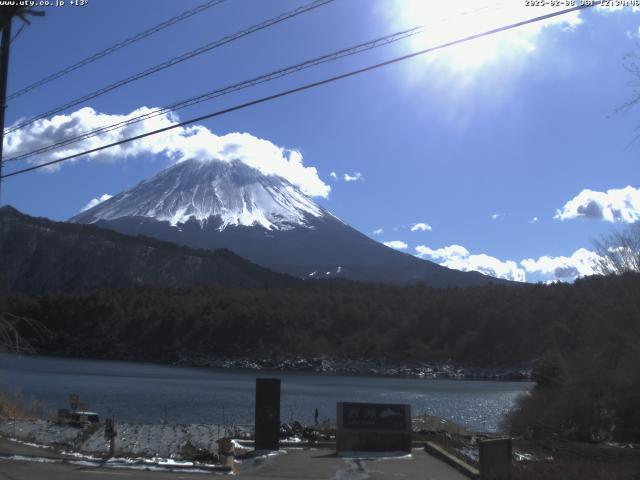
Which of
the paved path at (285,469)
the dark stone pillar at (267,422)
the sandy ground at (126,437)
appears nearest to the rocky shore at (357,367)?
the sandy ground at (126,437)

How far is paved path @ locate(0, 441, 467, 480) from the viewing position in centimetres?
1376

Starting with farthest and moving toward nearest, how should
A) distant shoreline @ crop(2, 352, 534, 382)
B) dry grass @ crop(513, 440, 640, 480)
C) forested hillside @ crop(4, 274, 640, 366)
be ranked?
forested hillside @ crop(4, 274, 640, 366)
distant shoreline @ crop(2, 352, 534, 382)
dry grass @ crop(513, 440, 640, 480)

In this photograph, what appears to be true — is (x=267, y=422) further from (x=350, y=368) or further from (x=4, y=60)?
(x=350, y=368)

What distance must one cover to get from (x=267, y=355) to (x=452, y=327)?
38.4 metres

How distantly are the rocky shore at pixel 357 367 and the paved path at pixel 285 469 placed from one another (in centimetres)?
11572

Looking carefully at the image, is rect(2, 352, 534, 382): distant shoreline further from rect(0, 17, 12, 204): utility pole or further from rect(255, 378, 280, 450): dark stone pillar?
rect(0, 17, 12, 204): utility pole

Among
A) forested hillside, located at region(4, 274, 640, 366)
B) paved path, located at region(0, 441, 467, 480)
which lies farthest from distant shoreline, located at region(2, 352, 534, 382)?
paved path, located at region(0, 441, 467, 480)

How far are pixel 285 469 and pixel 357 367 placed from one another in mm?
126847

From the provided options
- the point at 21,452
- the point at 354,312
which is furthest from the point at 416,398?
the point at 354,312

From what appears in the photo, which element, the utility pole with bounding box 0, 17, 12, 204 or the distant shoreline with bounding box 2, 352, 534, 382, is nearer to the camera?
the utility pole with bounding box 0, 17, 12, 204

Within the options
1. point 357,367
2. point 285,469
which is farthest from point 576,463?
point 357,367

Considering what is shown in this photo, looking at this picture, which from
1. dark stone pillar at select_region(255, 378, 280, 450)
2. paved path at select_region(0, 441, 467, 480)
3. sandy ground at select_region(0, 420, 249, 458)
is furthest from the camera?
sandy ground at select_region(0, 420, 249, 458)

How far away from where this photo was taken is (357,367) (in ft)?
462

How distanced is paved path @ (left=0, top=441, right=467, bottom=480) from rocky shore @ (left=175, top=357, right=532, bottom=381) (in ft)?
380
